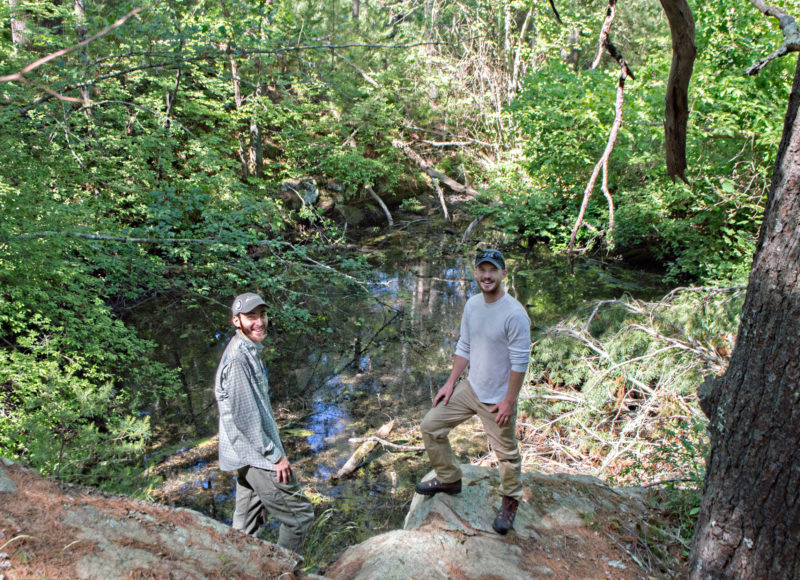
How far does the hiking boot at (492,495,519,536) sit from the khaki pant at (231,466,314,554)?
1.15m

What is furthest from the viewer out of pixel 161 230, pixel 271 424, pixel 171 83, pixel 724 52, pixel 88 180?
pixel 171 83

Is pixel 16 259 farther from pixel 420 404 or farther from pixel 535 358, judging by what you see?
pixel 535 358

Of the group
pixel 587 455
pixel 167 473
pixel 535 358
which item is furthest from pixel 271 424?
pixel 535 358

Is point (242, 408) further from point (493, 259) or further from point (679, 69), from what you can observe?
point (679, 69)

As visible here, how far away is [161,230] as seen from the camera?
241 inches

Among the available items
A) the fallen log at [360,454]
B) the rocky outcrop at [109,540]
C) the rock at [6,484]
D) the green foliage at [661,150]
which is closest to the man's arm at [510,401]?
the rocky outcrop at [109,540]

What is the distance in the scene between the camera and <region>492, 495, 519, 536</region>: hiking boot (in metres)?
3.12

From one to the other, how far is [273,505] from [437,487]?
1.14m

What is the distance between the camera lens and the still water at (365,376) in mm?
5363

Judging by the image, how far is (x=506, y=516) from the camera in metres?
3.15

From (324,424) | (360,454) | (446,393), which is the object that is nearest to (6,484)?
(446,393)

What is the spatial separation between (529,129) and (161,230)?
793cm

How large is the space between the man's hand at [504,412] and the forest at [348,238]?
3.33ft

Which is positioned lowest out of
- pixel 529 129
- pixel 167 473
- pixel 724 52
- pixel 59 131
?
pixel 167 473
